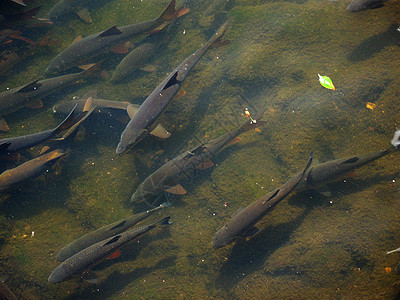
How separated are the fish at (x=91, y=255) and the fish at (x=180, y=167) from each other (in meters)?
0.60

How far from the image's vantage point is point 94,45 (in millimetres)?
5770

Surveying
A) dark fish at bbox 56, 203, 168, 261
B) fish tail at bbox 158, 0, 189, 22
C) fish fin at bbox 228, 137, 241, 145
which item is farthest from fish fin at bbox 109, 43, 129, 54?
dark fish at bbox 56, 203, 168, 261

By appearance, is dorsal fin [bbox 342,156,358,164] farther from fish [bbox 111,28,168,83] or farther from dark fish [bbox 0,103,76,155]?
dark fish [bbox 0,103,76,155]

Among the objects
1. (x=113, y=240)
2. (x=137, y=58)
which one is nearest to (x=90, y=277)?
(x=113, y=240)

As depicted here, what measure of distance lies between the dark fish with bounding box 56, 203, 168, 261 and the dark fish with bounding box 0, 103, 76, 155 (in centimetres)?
206

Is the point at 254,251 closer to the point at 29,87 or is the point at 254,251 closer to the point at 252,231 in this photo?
the point at 252,231

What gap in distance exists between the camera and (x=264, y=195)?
411 centimetres

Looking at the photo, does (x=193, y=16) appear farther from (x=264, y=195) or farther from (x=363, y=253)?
(x=363, y=253)

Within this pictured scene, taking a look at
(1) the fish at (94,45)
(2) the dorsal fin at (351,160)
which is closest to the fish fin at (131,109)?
(1) the fish at (94,45)

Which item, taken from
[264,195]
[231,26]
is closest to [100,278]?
[264,195]

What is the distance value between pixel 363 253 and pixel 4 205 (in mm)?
6022

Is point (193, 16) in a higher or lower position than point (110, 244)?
higher

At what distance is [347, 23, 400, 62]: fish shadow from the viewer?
463cm

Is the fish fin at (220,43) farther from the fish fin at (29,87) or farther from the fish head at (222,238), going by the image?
the fish fin at (29,87)
